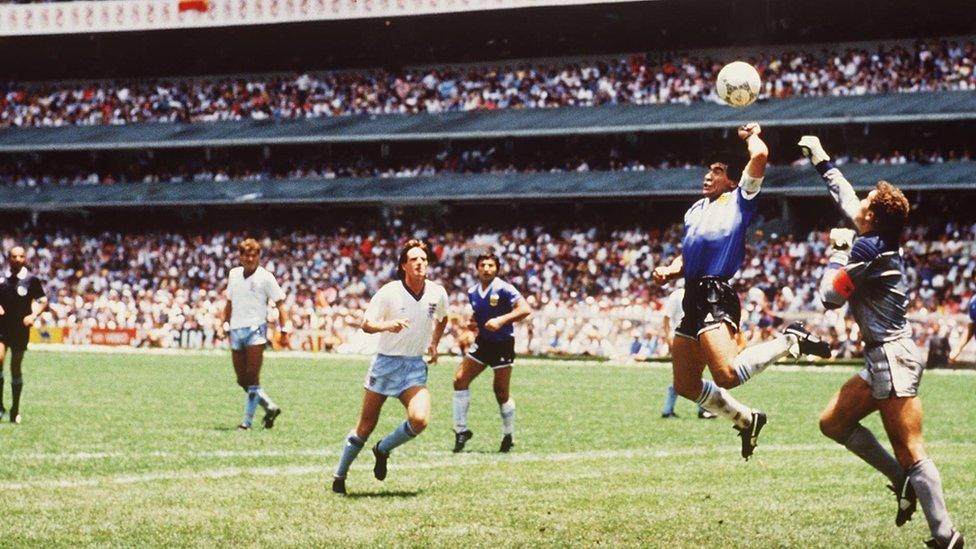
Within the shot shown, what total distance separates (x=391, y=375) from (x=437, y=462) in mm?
2405

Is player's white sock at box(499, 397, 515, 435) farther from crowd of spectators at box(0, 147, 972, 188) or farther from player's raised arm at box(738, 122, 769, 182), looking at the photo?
crowd of spectators at box(0, 147, 972, 188)

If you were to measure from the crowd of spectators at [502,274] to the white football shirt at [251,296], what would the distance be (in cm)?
1774

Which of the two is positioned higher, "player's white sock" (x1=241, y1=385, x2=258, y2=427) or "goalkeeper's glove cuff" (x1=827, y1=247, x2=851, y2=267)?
"goalkeeper's glove cuff" (x1=827, y1=247, x2=851, y2=267)

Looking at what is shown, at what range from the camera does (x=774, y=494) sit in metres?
11.5

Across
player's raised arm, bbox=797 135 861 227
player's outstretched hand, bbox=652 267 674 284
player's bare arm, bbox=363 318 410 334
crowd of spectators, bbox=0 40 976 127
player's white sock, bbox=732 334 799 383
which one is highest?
crowd of spectators, bbox=0 40 976 127

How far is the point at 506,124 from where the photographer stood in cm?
5191

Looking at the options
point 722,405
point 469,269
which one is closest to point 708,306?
point 722,405

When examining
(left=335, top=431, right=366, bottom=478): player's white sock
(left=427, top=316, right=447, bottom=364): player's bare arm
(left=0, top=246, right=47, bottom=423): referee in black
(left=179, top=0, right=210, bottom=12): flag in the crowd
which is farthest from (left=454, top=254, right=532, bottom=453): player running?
(left=179, top=0, right=210, bottom=12): flag in the crowd

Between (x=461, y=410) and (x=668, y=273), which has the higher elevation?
(x=668, y=273)

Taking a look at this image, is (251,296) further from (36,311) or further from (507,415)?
(507,415)

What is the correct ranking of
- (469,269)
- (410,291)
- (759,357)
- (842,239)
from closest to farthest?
(842,239) < (759,357) < (410,291) < (469,269)

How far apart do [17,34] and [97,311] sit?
58.2ft

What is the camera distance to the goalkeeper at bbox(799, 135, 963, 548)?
8422mm

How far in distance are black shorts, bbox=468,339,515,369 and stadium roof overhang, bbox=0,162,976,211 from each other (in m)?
30.1
